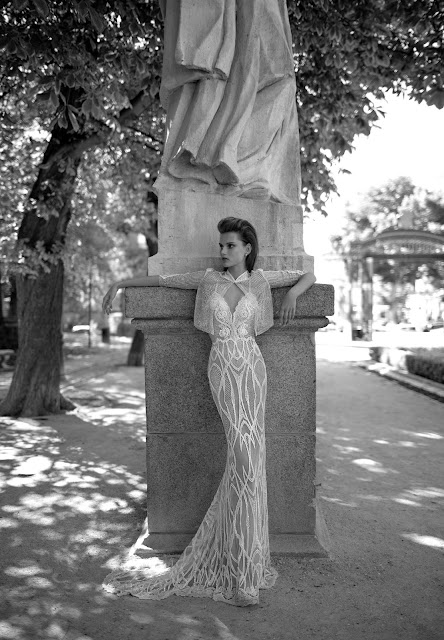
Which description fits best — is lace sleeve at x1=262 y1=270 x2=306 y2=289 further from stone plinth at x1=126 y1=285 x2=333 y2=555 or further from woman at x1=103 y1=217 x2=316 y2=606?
stone plinth at x1=126 y1=285 x2=333 y2=555

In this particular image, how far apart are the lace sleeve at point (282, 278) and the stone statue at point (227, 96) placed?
666 mm

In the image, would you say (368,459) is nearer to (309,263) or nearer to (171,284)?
(309,263)

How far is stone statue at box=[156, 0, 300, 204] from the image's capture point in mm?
3875

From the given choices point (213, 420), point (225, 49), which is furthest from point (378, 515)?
point (225, 49)

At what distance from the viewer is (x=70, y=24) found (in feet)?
22.7

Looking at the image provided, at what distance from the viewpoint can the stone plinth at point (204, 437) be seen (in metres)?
3.75

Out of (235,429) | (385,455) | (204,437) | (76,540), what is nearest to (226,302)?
(235,429)

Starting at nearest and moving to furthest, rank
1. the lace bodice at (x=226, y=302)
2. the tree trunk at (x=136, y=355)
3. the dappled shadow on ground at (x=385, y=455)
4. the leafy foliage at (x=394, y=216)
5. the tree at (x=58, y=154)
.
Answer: the lace bodice at (x=226, y=302)
the dappled shadow on ground at (x=385, y=455)
the tree at (x=58, y=154)
the tree trunk at (x=136, y=355)
the leafy foliage at (x=394, y=216)

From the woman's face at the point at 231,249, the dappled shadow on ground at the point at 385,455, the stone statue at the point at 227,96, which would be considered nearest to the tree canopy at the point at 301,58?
the stone statue at the point at 227,96

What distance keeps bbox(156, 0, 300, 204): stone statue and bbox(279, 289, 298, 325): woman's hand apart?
2.80 ft

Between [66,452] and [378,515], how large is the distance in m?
3.78

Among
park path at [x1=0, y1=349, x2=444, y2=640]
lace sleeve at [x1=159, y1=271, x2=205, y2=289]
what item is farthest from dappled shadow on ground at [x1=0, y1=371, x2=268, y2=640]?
lace sleeve at [x1=159, y1=271, x2=205, y2=289]

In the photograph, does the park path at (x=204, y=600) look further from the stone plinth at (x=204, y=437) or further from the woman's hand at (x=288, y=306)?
the woman's hand at (x=288, y=306)

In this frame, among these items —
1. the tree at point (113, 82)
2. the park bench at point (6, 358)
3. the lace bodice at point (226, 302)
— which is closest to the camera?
the lace bodice at point (226, 302)
